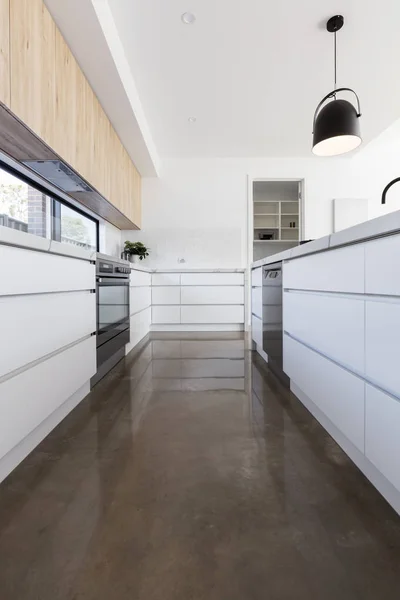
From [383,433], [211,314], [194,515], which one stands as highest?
[211,314]

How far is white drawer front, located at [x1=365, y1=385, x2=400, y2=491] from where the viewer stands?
1005mm

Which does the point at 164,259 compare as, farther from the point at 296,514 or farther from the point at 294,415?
the point at 296,514

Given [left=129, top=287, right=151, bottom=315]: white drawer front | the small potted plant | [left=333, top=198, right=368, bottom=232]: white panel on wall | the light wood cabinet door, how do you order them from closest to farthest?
the light wood cabinet door
[left=129, top=287, right=151, bottom=315]: white drawer front
the small potted plant
[left=333, top=198, right=368, bottom=232]: white panel on wall

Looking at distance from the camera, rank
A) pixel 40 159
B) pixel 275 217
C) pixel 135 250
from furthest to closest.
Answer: pixel 275 217 → pixel 135 250 → pixel 40 159

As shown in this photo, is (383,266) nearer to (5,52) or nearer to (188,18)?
(5,52)

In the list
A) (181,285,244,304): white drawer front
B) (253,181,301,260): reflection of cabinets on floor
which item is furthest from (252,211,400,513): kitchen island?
(253,181,301,260): reflection of cabinets on floor

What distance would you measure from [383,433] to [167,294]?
170 inches

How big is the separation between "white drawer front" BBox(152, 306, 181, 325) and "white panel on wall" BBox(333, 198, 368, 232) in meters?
2.82

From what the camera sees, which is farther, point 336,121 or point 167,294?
point 167,294

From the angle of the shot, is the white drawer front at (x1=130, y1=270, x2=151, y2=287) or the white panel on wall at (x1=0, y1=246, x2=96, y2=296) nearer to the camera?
the white panel on wall at (x1=0, y1=246, x2=96, y2=296)

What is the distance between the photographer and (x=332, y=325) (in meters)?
1.50

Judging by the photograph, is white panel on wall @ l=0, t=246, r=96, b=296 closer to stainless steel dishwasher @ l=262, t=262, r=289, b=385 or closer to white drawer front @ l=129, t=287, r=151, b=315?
stainless steel dishwasher @ l=262, t=262, r=289, b=385

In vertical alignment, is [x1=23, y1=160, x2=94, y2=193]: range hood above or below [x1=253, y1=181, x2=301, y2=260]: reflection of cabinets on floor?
below

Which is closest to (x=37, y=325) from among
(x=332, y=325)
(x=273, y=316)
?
(x=332, y=325)
